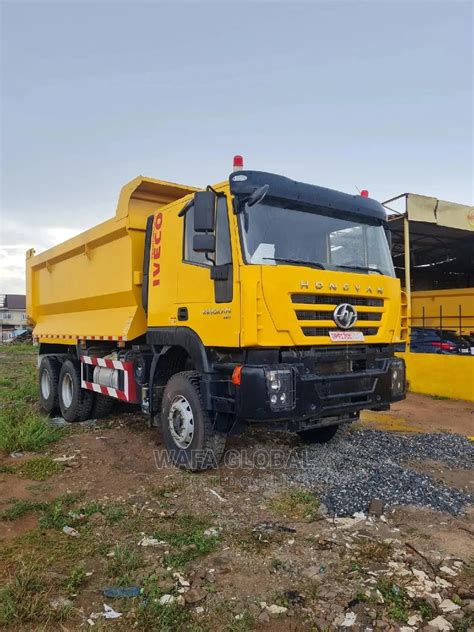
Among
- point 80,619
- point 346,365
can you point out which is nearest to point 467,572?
point 346,365

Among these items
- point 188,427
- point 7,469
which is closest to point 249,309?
point 188,427

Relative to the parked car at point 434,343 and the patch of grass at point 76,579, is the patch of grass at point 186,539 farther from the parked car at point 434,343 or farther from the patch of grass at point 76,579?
the parked car at point 434,343

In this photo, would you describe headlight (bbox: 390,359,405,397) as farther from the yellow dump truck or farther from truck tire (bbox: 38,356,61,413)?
truck tire (bbox: 38,356,61,413)

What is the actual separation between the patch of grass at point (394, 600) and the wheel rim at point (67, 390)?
6.12 metres

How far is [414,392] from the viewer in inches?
428

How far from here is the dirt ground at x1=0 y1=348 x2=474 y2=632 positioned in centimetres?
276

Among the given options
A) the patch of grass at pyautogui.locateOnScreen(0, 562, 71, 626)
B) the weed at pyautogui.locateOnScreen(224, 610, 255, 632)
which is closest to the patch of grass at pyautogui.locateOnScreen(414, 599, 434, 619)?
the weed at pyautogui.locateOnScreen(224, 610, 255, 632)

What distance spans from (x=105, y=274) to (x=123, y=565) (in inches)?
169

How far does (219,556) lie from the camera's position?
3416 mm

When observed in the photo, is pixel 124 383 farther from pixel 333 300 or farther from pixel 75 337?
pixel 333 300

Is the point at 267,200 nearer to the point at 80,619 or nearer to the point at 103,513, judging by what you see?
the point at 103,513

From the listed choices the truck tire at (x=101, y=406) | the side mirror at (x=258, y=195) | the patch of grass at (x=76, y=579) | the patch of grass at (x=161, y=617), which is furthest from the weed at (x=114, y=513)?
the truck tire at (x=101, y=406)

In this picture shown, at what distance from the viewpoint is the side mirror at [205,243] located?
4.42m

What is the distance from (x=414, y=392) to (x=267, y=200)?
25.5 feet
